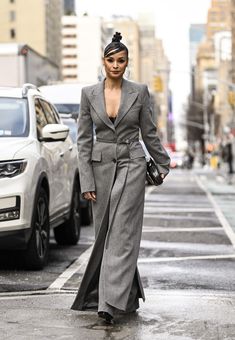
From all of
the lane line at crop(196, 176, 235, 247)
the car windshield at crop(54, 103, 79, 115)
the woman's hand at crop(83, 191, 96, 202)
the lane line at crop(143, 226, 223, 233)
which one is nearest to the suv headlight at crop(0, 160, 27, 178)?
the woman's hand at crop(83, 191, 96, 202)

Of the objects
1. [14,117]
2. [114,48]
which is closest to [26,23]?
[14,117]

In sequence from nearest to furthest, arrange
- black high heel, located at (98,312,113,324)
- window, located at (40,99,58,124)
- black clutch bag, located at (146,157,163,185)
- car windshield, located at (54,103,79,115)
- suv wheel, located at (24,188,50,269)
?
black high heel, located at (98,312,113,324) → black clutch bag, located at (146,157,163,185) → suv wheel, located at (24,188,50,269) → window, located at (40,99,58,124) → car windshield, located at (54,103,79,115)

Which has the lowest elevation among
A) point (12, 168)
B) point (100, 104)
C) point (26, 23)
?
point (12, 168)

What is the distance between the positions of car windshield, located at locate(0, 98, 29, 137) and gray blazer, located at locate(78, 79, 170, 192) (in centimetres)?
304

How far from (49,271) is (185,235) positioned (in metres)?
4.22

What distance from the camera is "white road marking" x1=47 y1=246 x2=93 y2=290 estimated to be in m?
8.26

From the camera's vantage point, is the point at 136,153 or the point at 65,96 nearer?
the point at 136,153

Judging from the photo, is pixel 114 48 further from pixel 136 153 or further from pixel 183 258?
pixel 183 258

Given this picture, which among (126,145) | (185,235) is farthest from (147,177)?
(185,235)

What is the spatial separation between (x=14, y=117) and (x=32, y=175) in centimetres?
112

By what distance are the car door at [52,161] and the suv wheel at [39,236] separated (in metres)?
0.40

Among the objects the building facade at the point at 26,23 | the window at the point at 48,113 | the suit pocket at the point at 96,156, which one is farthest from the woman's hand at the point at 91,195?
the building facade at the point at 26,23

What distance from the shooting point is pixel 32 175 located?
30.3 feet

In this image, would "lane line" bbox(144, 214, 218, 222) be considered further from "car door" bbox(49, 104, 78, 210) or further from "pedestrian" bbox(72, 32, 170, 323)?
"pedestrian" bbox(72, 32, 170, 323)
